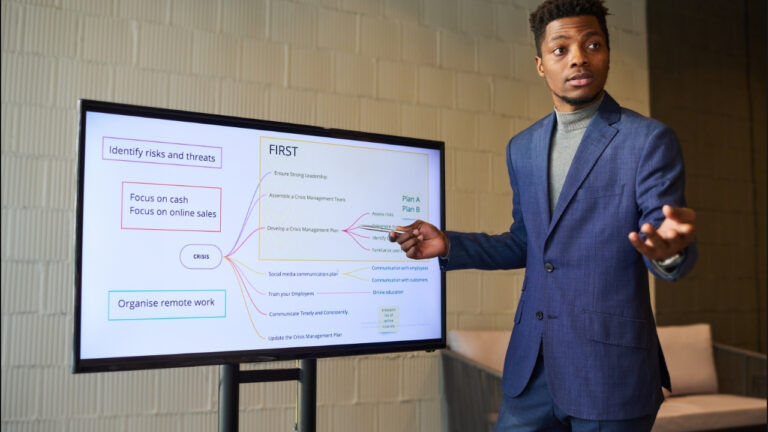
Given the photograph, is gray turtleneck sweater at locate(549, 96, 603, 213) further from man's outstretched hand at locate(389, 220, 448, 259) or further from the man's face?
man's outstretched hand at locate(389, 220, 448, 259)

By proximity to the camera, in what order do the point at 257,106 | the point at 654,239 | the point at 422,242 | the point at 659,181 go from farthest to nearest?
the point at 257,106 < the point at 422,242 < the point at 659,181 < the point at 654,239

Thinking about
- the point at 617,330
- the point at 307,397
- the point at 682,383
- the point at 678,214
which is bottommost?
the point at 682,383

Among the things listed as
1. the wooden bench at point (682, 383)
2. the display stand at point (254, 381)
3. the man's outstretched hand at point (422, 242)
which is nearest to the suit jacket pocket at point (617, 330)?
the man's outstretched hand at point (422, 242)

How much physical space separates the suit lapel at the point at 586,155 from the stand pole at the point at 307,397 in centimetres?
83

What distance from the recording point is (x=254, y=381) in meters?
1.74

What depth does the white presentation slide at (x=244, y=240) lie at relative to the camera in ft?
5.13

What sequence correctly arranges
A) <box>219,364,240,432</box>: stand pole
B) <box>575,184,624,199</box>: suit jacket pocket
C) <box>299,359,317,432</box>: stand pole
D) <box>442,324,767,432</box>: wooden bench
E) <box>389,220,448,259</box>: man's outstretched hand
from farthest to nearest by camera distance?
1. <box>442,324,767,432</box>: wooden bench
2. <box>299,359,317,432</box>: stand pole
3. <box>219,364,240,432</box>: stand pole
4. <box>389,220,448,259</box>: man's outstretched hand
5. <box>575,184,624,199</box>: suit jacket pocket

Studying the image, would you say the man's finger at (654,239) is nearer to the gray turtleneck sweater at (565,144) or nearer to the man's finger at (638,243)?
the man's finger at (638,243)

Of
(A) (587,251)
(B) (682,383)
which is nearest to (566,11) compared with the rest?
(A) (587,251)

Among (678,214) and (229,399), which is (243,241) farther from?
(678,214)

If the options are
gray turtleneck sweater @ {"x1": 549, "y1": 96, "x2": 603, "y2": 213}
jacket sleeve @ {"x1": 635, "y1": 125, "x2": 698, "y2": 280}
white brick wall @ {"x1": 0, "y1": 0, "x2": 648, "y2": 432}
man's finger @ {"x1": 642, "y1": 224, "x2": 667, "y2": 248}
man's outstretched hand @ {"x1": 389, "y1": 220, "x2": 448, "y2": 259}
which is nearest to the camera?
man's finger @ {"x1": 642, "y1": 224, "x2": 667, "y2": 248}

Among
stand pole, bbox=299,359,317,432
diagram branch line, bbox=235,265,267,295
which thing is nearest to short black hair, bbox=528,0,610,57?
diagram branch line, bbox=235,265,267,295

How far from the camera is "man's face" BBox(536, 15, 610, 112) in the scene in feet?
4.55

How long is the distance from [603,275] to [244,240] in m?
0.92
